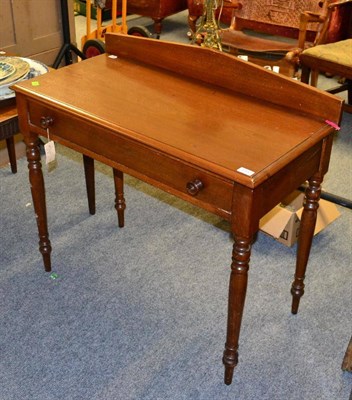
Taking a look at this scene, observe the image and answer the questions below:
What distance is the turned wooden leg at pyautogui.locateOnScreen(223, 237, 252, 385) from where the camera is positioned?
1.54 meters

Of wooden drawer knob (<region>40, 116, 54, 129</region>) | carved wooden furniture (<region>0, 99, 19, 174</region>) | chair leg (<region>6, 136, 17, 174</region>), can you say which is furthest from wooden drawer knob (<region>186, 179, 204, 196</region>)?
chair leg (<region>6, 136, 17, 174</region>)

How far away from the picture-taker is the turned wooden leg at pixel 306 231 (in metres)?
1.80

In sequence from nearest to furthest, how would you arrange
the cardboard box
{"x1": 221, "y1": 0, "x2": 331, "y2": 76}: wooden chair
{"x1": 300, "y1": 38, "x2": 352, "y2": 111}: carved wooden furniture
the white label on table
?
the white label on table < the cardboard box < {"x1": 300, "y1": 38, "x2": 352, "y2": 111}: carved wooden furniture < {"x1": 221, "y1": 0, "x2": 331, "y2": 76}: wooden chair

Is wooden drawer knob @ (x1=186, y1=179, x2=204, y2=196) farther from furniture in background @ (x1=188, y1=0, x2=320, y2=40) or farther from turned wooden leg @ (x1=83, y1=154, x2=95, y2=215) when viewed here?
furniture in background @ (x1=188, y1=0, x2=320, y2=40)

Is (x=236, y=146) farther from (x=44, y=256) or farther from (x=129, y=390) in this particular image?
(x=44, y=256)

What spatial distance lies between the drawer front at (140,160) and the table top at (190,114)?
37mm

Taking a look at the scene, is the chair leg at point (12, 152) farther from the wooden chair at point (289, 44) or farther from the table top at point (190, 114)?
the wooden chair at point (289, 44)

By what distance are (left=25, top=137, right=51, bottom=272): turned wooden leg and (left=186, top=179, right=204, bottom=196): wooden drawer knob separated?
2.28 ft

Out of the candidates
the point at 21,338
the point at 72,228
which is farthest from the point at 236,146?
the point at 72,228

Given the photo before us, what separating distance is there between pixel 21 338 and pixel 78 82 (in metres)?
0.88

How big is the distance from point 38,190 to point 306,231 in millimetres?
919

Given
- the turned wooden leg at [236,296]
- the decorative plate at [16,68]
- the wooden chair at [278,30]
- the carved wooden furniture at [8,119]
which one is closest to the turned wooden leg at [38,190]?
the carved wooden furniture at [8,119]

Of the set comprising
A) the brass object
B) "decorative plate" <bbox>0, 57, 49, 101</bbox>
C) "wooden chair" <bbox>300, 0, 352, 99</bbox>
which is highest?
the brass object

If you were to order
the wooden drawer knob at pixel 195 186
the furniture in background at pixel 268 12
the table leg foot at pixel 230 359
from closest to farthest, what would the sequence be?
the wooden drawer knob at pixel 195 186, the table leg foot at pixel 230 359, the furniture in background at pixel 268 12
